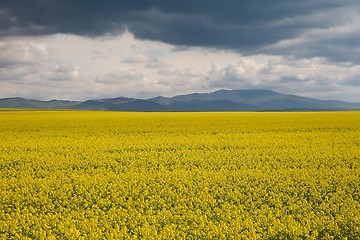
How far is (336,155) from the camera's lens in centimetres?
2319

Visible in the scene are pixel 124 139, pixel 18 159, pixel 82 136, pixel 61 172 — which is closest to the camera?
pixel 61 172

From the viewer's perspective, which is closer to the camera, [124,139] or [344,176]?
[344,176]

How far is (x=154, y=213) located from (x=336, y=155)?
14.4 meters

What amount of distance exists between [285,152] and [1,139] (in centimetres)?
2473

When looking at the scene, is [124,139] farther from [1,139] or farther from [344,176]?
[344,176]

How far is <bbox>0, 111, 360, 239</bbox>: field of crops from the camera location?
11.9 metres

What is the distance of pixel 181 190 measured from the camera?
52.3 ft

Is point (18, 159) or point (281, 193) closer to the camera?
point (281, 193)

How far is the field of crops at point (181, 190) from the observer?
11859 mm

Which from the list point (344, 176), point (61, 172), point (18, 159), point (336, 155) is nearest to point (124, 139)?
point (18, 159)

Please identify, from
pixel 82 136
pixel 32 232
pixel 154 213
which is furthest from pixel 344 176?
pixel 82 136

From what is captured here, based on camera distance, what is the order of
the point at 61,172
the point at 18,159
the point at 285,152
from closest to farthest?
the point at 61,172, the point at 18,159, the point at 285,152

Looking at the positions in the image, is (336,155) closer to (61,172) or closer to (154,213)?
(154,213)

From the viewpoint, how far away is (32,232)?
11.8 metres
